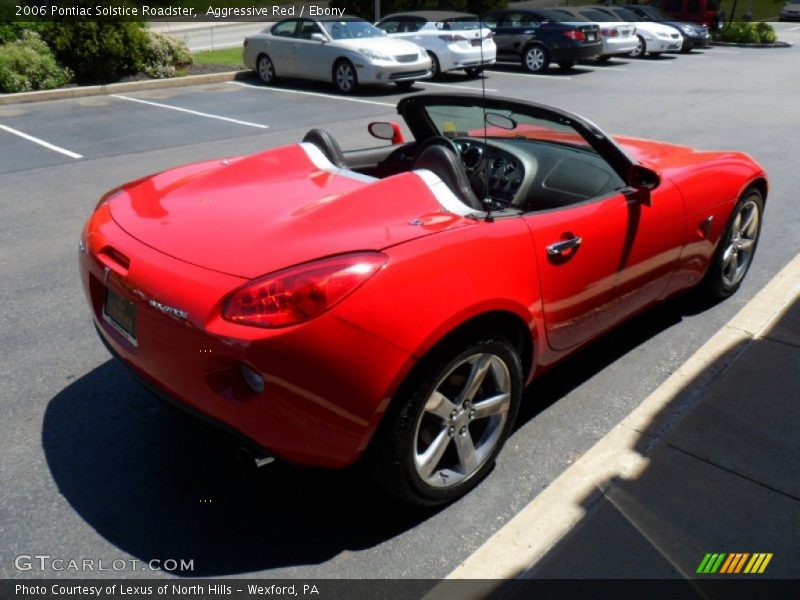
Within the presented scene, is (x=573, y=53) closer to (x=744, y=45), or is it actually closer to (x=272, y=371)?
(x=744, y=45)

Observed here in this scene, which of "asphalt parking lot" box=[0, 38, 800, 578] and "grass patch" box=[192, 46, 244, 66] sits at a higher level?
"asphalt parking lot" box=[0, 38, 800, 578]

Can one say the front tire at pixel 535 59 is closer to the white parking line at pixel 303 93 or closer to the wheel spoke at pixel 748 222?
the white parking line at pixel 303 93

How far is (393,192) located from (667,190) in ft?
5.42

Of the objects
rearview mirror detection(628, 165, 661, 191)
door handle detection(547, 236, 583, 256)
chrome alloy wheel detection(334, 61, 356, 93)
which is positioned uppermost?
rearview mirror detection(628, 165, 661, 191)

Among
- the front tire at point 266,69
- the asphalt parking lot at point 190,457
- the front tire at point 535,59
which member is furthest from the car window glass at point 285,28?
the asphalt parking lot at point 190,457

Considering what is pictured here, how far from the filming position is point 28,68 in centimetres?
1386

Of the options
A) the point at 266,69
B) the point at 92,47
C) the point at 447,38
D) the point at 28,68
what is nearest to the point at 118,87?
the point at 92,47

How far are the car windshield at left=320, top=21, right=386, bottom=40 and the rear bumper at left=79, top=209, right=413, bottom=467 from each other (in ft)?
45.2

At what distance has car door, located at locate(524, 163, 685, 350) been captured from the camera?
3160 millimetres

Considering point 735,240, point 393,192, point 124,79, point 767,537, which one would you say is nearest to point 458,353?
point 393,192

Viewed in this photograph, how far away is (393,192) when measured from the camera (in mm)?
3021

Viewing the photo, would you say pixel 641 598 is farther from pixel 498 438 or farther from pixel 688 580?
A: pixel 498 438

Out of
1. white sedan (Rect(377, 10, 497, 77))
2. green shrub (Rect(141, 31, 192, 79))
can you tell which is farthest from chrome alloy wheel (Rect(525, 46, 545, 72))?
green shrub (Rect(141, 31, 192, 79))

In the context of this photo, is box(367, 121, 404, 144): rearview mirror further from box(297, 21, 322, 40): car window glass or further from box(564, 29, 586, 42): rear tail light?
box(564, 29, 586, 42): rear tail light
